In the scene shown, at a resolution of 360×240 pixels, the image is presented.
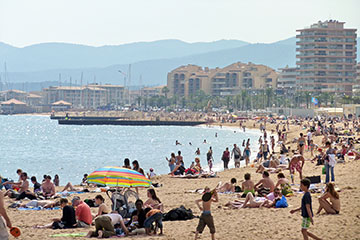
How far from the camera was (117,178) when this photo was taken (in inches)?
534

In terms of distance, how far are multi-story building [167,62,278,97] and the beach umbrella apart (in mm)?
157085

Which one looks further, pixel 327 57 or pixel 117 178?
pixel 327 57

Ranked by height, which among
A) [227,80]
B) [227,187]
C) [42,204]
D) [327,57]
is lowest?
[42,204]

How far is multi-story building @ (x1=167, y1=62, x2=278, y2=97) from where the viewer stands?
177250 mm

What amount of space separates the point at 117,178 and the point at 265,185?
3.99 metres

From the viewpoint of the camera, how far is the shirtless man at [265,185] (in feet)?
51.1

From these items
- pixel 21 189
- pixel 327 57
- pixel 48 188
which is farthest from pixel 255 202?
pixel 327 57

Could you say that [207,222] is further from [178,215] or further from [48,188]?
[48,188]

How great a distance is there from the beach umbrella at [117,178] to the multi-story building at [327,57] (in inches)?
4895

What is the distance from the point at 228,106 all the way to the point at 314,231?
139 meters

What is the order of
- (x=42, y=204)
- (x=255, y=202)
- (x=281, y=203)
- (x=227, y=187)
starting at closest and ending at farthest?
(x=281, y=203), (x=255, y=202), (x=42, y=204), (x=227, y=187)

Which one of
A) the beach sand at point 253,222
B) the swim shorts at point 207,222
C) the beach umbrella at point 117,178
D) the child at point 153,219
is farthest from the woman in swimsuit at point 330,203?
the beach umbrella at point 117,178

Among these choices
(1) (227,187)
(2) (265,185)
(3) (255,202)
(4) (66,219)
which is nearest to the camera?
(4) (66,219)

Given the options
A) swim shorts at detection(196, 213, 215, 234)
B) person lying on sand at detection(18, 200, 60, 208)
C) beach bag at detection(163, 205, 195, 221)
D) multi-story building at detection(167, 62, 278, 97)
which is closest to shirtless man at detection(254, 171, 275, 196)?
beach bag at detection(163, 205, 195, 221)
